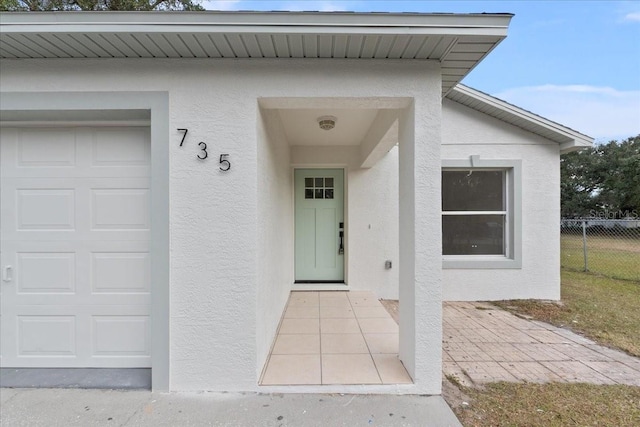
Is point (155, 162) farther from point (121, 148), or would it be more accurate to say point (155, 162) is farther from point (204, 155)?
point (121, 148)

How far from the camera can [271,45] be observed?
237 centimetres

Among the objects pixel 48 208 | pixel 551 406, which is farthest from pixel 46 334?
pixel 551 406

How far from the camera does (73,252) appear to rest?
2758mm

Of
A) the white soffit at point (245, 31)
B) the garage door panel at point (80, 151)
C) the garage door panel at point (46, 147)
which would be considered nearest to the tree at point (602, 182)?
the white soffit at point (245, 31)

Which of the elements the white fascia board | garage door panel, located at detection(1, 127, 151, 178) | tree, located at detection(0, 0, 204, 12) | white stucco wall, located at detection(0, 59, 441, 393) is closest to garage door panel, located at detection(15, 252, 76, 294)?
garage door panel, located at detection(1, 127, 151, 178)

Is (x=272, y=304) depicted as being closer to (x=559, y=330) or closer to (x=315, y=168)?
(x=315, y=168)

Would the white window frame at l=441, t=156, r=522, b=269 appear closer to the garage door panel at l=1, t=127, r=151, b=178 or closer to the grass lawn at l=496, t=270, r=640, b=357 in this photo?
the grass lawn at l=496, t=270, r=640, b=357

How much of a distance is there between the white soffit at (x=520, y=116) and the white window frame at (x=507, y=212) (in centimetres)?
67

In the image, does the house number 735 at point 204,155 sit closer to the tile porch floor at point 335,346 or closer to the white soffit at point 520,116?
the tile porch floor at point 335,346

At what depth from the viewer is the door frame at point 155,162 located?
A: 99.1 inches

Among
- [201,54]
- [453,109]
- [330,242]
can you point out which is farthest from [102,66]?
[453,109]

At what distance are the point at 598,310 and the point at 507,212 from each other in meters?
2.00

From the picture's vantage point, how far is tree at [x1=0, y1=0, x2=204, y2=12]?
6892 mm

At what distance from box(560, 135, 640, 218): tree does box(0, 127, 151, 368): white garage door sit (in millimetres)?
30845
